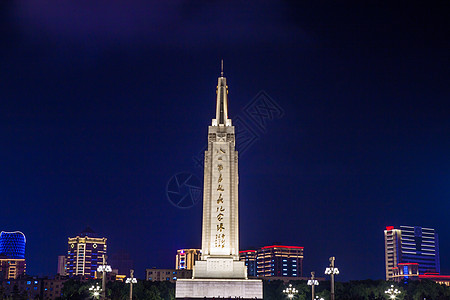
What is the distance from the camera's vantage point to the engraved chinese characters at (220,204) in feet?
186

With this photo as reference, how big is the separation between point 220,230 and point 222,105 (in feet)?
40.4

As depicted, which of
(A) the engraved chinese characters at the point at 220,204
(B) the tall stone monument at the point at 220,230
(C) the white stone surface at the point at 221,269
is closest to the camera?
(B) the tall stone monument at the point at 220,230

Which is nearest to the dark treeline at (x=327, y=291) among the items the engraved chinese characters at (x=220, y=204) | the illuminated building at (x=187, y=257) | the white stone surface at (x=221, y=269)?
the white stone surface at (x=221, y=269)

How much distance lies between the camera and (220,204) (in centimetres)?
5744

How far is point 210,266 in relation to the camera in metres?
55.2

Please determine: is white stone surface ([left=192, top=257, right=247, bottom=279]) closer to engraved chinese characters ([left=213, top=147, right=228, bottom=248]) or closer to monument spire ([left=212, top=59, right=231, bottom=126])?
engraved chinese characters ([left=213, top=147, right=228, bottom=248])

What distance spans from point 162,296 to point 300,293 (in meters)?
16.8

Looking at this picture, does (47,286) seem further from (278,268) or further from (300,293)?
(278,268)

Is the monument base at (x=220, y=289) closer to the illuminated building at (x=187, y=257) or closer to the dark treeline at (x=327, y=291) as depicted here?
the dark treeline at (x=327, y=291)

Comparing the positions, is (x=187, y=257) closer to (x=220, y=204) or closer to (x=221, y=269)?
(x=220, y=204)

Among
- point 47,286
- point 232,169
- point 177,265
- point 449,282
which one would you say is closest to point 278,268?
point 177,265

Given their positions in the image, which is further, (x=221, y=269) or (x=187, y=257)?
(x=187, y=257)

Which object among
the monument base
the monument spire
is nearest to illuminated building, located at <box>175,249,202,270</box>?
the monument spire

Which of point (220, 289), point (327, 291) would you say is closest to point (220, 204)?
point (220, 289)
